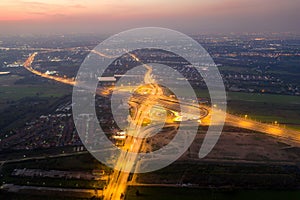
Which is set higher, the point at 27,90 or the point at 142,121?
the point at 142,121

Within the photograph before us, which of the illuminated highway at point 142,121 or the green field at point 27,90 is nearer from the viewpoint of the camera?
the illuminated highway at point 142,121

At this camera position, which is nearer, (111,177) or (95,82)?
(111,177)

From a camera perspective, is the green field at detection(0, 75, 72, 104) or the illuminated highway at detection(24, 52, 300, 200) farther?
the green field at detection(0, 75, 72, 104)

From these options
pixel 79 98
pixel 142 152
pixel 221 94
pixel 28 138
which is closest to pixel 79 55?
pixel 79 98

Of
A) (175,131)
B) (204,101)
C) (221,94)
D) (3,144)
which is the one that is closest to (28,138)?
(3,144)

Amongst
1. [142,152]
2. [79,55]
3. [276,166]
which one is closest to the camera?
[276,166]

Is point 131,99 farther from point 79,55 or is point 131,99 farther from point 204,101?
point 79,55

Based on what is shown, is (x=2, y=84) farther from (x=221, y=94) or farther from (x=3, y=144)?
(x=221, y=94)

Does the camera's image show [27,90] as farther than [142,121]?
Yes

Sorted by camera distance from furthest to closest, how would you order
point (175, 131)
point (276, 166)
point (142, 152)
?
point (175, 131)
point (142, 152)
point (276, 166)
